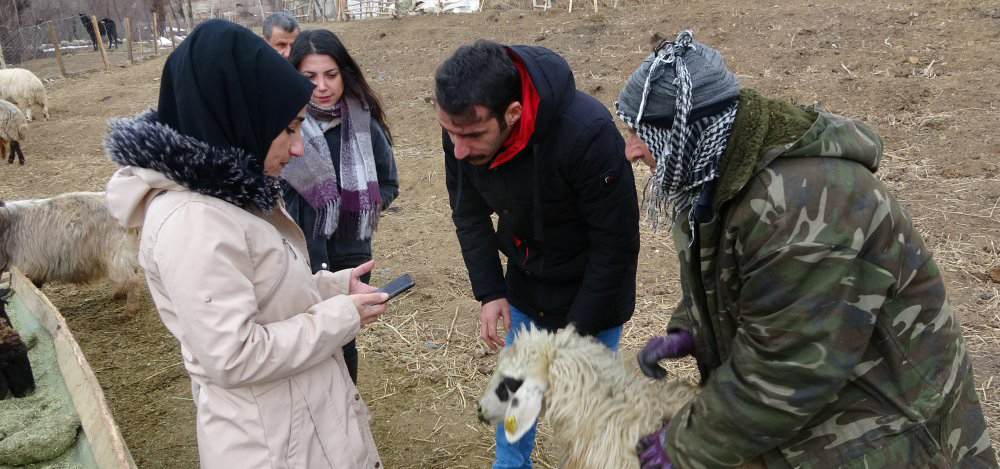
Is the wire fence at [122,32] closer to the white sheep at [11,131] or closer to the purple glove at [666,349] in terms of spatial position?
the white sheep at [11,131]

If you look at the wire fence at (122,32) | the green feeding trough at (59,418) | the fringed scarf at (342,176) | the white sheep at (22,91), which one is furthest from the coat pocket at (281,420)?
the white sheep at (22,91)

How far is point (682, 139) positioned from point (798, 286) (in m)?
0.43

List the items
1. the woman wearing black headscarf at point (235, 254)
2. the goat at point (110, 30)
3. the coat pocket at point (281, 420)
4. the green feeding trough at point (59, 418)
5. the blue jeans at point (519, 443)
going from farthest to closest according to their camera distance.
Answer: the goat at point (110, 30) → the green feeding trough at point (59, 418) → the blue jeans at point (519, 443) → the coat pocket at point (281, 420) → the woman wearing black headscarf at point (235, 254)

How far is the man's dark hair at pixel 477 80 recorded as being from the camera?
2.15 m

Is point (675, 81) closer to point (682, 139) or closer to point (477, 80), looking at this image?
point (682, 139)

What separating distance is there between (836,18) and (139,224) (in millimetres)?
12252

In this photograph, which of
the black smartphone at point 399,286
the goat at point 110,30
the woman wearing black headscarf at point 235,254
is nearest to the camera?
the woman wearing black headscarf at point 235,254

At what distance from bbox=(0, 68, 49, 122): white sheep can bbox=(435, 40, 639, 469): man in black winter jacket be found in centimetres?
1719

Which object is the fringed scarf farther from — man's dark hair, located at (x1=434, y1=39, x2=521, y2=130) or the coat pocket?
the coat pocket

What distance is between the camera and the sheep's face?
2148mm

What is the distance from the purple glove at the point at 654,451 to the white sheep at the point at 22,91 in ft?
60.4

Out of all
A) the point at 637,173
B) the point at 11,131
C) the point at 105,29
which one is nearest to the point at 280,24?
the point at 637,173

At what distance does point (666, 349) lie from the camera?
7.04 ft

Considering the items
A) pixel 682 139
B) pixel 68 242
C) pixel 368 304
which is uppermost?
pixel 682 139
